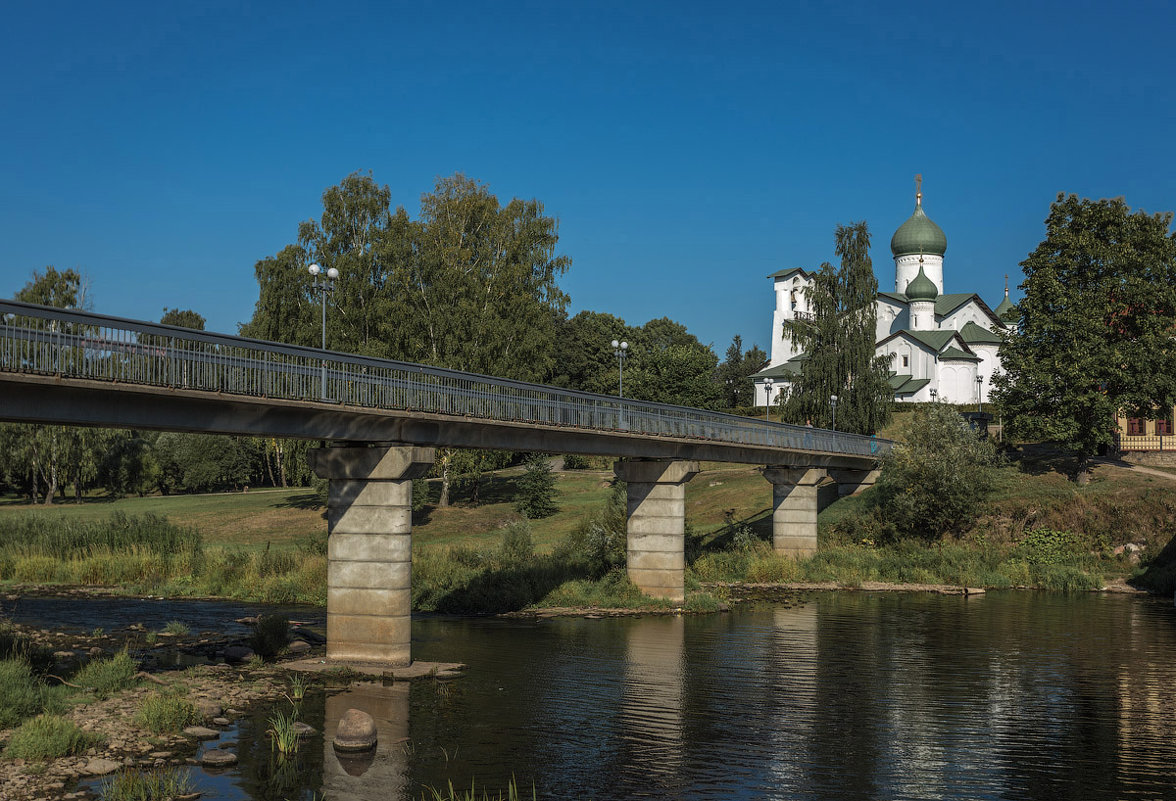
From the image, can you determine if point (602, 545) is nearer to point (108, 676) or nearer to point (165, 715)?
point (108, 676)

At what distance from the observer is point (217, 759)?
1888cm

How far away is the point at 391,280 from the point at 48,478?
1445 inches

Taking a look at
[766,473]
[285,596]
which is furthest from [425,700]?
[766,473]

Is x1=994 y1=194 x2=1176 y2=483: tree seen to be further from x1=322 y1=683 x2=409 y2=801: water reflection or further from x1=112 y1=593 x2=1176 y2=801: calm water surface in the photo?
x1=322 y1=683 x2=409 y2=801: water reflection

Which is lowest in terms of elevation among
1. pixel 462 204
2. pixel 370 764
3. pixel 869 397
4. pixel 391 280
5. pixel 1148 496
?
pixel 370 764

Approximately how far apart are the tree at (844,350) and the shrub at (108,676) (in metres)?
56.0

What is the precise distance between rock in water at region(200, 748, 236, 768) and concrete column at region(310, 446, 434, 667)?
846 centimetres

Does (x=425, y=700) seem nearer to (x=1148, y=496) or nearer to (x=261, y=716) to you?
(x=261, y=716)

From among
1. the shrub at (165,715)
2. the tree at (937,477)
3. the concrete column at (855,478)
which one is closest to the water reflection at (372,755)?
the shrub at (165,715)

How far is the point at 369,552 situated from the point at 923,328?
97805mm

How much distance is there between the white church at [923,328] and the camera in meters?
108

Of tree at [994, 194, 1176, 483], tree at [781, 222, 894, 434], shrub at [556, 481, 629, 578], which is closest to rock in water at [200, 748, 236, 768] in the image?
shrub at [556, 481, 629, 578]

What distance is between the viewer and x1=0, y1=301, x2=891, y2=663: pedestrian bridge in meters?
21.2

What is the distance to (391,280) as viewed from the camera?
211 feet
